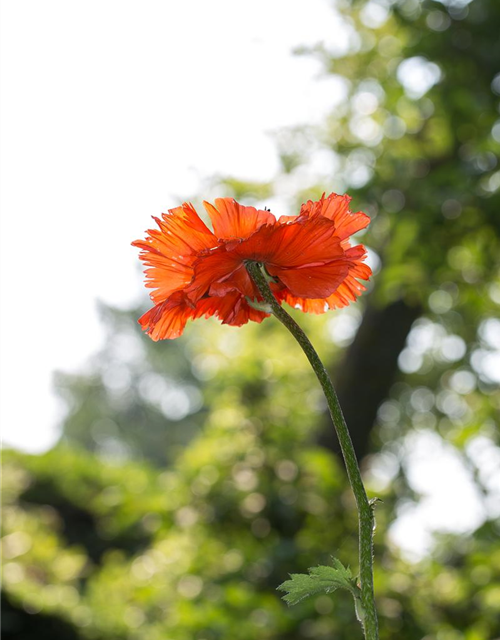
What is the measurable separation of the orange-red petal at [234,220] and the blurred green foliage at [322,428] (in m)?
2.31

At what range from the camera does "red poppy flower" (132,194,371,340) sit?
98 cm

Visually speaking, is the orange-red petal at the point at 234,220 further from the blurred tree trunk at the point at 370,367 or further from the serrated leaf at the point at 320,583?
the blurred tree trunk at the point at 370,367

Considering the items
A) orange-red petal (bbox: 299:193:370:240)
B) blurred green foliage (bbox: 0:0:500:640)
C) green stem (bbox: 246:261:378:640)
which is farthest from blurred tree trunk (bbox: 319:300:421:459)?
green stem (bbox: 246:261:378:640)

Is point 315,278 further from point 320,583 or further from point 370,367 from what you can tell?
point 370,367

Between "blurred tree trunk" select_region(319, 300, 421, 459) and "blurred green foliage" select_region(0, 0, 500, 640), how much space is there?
0.04 metres

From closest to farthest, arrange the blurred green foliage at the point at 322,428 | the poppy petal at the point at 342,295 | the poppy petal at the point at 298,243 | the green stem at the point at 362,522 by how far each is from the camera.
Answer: the green stem at the point at 362,522
the poppy petal at the point at 298,243
the poppy petal at the point at 342,295
the blurred green foliage at the point at 322,428

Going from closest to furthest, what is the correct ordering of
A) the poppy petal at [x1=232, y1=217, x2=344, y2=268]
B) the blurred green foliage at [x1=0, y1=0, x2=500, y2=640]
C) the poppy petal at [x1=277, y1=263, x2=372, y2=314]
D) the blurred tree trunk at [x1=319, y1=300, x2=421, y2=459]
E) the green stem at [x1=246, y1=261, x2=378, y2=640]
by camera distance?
the green stem at [x1=246, y1=261, x2=378, y2=640] → the poppy petal at [x1=232, y1=217, x2=344, y2=268] → the poppy petal at [x1=277, y1=263, x2=372, y2=314] → the blurred green foliage at [x1=0, y1=0, x2=500, y2=640] → the blurred tree trunk at [x1=319, y1=300, x2=421, y2=459]

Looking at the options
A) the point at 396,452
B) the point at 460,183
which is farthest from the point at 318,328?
the point at 396,452

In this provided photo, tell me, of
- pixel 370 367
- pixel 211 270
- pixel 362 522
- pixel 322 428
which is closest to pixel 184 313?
pixel 211 270

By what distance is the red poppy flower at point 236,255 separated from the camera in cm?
98

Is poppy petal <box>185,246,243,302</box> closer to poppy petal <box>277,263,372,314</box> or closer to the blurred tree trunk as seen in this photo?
poppy petal <box>277,263,372,314</box>

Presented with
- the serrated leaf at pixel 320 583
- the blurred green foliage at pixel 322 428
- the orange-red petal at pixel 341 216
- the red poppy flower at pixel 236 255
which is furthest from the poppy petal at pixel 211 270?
the blurred green foliage at pixel 322 428

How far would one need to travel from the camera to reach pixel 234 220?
3.39ft

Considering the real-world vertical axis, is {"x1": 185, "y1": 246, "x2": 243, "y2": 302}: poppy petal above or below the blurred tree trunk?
below
